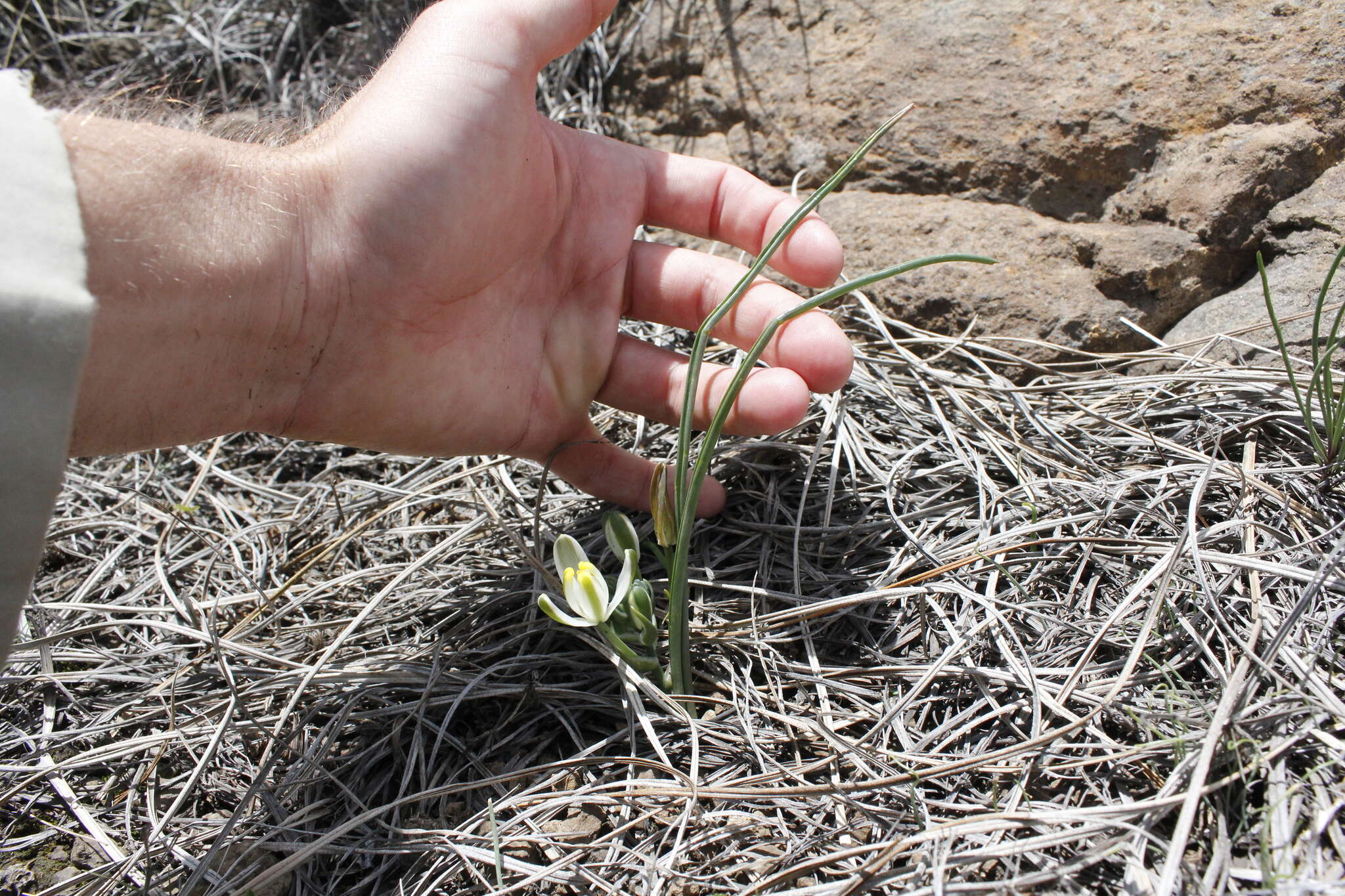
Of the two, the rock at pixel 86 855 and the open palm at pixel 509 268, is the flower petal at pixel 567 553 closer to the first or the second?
the open palm at pixel 509 268

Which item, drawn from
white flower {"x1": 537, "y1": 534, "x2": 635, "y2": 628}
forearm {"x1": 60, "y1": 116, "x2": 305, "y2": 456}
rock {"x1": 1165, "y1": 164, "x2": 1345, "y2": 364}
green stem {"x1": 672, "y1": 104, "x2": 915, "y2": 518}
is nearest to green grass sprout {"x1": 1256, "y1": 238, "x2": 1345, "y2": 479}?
rock {"x1": 1165, "y1": 164, "x2": 1345, "y2": 364}

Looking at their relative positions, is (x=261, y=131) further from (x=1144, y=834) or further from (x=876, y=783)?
(x=1144, y=834)

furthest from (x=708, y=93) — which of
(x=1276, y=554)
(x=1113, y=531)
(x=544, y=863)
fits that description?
(x=544, y=863)

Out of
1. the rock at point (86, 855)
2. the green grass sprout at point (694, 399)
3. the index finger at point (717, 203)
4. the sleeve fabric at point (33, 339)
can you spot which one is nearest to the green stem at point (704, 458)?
the green grass sprout at point (694, 399)

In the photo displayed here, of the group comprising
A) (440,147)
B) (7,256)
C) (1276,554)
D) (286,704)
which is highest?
(440,147)

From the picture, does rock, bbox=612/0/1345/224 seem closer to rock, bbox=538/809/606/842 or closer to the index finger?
the index finger
